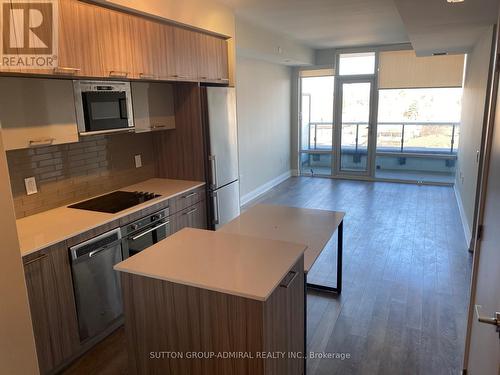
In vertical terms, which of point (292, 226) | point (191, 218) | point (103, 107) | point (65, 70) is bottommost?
point (191, 218)

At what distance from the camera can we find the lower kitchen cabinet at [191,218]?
3605 mm

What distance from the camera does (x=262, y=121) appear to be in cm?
725

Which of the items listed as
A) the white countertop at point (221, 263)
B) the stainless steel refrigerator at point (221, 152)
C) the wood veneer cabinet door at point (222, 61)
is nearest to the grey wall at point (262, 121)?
the wood veneer cabinet door at point (222, 61)

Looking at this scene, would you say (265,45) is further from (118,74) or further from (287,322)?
(287,322)

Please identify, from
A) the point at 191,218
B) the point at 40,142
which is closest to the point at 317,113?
the point at 191,218

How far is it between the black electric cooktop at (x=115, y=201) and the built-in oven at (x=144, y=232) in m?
0.16

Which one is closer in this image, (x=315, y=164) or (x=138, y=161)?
(x=138, y=161)

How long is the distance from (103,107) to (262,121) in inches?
177

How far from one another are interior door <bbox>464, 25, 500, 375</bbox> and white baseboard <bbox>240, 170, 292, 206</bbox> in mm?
4944

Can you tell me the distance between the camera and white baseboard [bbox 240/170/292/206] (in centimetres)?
681

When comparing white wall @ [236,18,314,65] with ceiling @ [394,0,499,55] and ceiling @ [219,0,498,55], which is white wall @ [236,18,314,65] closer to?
ceiling @ [219,0,498,55]

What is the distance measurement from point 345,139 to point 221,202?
16.7ft

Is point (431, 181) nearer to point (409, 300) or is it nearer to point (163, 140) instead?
point (409, 300)

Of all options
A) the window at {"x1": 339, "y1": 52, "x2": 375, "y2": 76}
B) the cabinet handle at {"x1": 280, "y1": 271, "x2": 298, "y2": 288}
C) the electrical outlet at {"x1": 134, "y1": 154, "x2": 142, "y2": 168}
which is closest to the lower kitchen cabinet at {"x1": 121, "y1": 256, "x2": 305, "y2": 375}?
the cabinet handle at {"x1": 280, "y1": 271, "x2": 298, "y2": 288}
